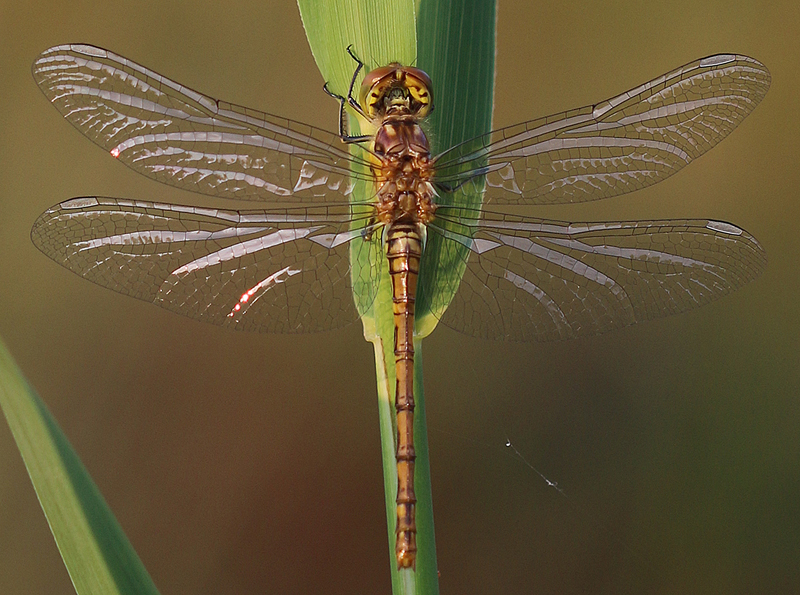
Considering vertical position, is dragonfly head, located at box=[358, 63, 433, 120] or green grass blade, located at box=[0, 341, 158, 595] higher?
dragonfly head, located at box=[358, 63, 433, 120]

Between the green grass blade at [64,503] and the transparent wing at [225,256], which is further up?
the transparent wing at [225,256]

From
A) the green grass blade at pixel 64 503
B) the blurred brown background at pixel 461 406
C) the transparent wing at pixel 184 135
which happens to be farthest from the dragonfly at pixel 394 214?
Answer: the blurred brown background at pixel 461 406

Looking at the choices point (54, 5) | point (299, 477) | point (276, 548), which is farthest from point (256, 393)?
point (54, 5)

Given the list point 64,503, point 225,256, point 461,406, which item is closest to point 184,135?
point 225,256

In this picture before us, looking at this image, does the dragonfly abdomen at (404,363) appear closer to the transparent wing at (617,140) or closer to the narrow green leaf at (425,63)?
the narrow green leaf at (425,63)

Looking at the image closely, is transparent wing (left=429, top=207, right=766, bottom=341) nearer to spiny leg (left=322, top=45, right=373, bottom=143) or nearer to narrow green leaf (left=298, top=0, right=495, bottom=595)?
narrow green leaf (left=298, top=0, right=495, bottom=595)

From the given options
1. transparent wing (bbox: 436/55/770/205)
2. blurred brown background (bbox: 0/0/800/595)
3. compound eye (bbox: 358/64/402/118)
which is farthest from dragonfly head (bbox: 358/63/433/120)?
blurred brown background (bbox: 0/0/800/595)

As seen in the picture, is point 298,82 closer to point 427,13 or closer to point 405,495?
point 427,13

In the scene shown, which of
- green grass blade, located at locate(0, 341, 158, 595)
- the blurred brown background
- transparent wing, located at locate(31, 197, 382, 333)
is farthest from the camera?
the blurred brown background

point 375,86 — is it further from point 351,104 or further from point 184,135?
point 184,135
